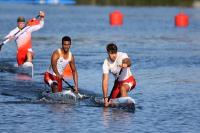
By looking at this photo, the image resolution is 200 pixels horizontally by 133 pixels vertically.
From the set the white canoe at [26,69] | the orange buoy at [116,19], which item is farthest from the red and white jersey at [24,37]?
the orange buoy at [116,19]

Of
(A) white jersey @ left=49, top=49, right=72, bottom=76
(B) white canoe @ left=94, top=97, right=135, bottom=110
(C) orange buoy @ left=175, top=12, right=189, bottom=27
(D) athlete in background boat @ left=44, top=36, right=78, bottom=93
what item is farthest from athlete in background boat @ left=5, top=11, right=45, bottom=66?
(C) orange buoy @ left=175, top=12, right=189, bottom=27

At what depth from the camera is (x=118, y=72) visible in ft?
81.4

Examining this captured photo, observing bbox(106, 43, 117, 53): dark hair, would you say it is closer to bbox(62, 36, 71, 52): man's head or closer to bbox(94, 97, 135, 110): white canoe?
bbox(94, 97, 135, 110): white canoe

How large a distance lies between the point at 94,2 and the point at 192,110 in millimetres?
137535

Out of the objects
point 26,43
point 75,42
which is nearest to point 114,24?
point 75,42

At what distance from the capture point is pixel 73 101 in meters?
26.3

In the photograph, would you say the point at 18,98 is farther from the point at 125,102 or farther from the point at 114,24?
the point at 114,24

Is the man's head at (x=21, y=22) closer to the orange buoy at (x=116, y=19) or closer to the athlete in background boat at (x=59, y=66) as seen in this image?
the athlete in background boat at (x=59, y=66)

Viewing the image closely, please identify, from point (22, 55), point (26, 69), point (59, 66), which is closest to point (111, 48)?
point (59, 66)

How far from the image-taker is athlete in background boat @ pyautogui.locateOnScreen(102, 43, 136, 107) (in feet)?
79.3

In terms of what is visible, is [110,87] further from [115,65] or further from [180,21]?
[180,21]

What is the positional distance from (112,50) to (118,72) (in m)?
1.07

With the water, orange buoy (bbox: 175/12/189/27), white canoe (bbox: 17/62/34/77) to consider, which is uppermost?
orange buoy (bbox: 175/12/189/27)

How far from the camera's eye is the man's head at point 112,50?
77.6 ft
